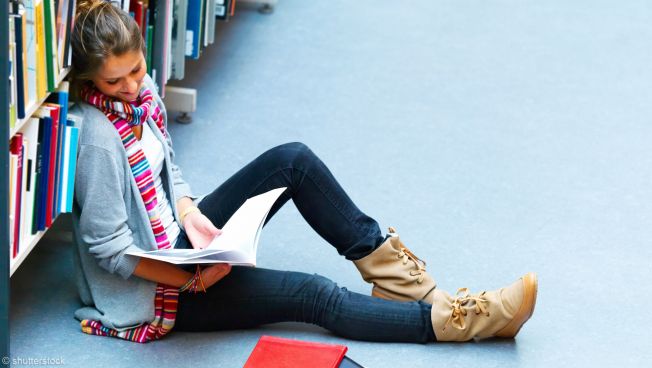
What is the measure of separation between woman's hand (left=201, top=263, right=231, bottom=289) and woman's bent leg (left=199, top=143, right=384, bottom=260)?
200mm

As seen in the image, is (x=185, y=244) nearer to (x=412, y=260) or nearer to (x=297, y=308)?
(x=297, y=308)

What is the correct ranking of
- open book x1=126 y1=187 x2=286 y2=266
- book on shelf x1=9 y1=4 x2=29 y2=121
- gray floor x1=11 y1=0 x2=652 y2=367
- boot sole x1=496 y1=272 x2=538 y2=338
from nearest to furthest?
1. book on shelf x1=9 y1=4 x2=29 y2=121
2. open book x1=126 y1=187 x2=286 y2=266
3. boot sole x1=496 y1=272 x2=538 y2=338
4. gray floor x1=11 y1=0 x2=652 y2=367

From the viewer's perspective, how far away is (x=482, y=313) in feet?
6.35

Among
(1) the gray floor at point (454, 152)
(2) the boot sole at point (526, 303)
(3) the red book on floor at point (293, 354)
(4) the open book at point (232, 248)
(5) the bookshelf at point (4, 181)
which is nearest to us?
(5) the bookshelf at point (4, 181)

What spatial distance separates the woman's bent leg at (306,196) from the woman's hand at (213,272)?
20 centimetres

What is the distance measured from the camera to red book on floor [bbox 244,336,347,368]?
5.86ft

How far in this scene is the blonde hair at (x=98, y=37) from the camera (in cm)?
173

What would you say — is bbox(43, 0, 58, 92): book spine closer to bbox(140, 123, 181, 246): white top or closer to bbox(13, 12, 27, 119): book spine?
bbox(13, 12, 27, 119): book spine

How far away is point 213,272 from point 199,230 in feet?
0.44

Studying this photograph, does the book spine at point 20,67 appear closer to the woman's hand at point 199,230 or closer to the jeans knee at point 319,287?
the woman's hand at point 199,230

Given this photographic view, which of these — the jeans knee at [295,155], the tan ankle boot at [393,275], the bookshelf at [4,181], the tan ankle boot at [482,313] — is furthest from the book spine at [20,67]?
the tan ankle boot at [482,313]

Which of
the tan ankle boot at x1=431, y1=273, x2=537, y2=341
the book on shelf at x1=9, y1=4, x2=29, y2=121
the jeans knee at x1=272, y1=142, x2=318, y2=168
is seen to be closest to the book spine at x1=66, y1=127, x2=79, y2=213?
the book on shelf at x1=9, y1=4, x2=29, y2=121

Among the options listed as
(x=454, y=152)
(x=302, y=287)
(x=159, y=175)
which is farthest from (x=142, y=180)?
(x=454, y=152)

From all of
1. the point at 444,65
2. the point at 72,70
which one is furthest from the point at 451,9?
the point at 72,70
